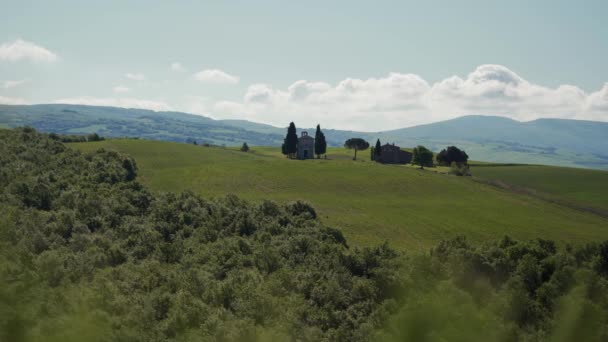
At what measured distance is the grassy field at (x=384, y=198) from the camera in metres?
69.0

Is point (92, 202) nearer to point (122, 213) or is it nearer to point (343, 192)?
point (122, 213)

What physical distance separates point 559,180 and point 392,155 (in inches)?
1999

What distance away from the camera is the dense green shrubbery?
2.57 metres

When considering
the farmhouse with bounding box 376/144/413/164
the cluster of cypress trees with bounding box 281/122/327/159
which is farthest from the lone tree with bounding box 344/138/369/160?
the cluster of cypress trees with bounding box 281/122/327/159

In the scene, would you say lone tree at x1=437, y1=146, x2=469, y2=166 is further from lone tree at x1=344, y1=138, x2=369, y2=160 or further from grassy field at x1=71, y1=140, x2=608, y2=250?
lone tree at x1=344, y1=138, x2=369, y2=160

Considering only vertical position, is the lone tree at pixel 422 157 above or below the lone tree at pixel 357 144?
below

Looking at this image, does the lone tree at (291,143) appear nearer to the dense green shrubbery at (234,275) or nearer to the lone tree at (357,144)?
the lone tree at (357,144)

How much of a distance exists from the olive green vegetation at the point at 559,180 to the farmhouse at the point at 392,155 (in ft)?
75.6

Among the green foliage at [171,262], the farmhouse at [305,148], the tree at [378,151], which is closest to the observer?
the green foliage at [171,262]

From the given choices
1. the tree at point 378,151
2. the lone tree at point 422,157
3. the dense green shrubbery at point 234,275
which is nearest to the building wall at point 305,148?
the tree at point 378,151

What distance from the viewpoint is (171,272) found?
3594 centimetres

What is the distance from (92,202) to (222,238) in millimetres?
16806

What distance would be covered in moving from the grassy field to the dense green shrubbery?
47.7 feet

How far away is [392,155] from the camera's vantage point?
154 meters
